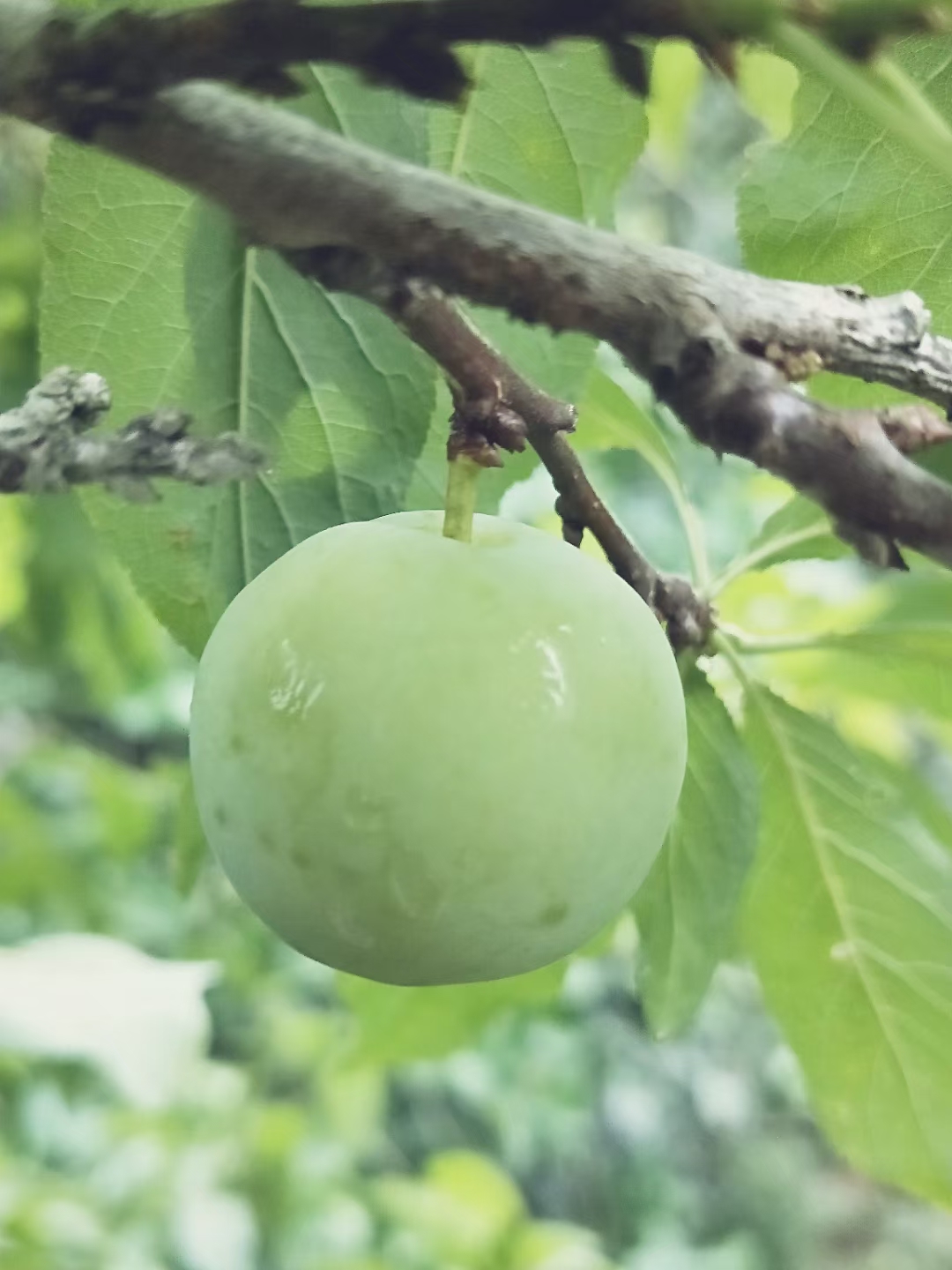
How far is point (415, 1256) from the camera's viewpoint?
199 centimetres

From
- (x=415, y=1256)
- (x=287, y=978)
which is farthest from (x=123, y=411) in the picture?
(x=287, y=978)

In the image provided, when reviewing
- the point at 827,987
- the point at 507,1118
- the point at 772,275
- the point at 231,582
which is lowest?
the point at 507,1118

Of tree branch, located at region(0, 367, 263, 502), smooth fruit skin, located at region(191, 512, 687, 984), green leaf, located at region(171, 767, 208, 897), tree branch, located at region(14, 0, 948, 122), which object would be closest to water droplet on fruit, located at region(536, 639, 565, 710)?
smooth fruit skin, located at region(191, 512, 687, 984)

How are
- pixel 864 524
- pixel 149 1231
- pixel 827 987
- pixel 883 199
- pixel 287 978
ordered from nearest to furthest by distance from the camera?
pixel 864 524, pixel 883 199, pixel 827 987, pixel 149 1231, pixel 287 978

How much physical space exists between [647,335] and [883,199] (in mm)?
332

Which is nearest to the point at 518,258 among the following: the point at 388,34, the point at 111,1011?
the point at 388,34

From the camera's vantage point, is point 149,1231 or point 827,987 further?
point 149,1231

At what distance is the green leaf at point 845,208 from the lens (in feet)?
2.01

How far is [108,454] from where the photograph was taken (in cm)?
42

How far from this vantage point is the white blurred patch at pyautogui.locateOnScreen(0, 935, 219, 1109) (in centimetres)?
105

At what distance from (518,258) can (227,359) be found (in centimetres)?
36

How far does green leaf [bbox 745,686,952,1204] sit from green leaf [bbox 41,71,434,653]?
34cm

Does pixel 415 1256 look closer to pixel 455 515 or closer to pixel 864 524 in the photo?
pixel 455 515

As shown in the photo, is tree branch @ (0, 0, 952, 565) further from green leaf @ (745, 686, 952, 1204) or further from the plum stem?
green leaf @ (745, 686, 952, 1204)
